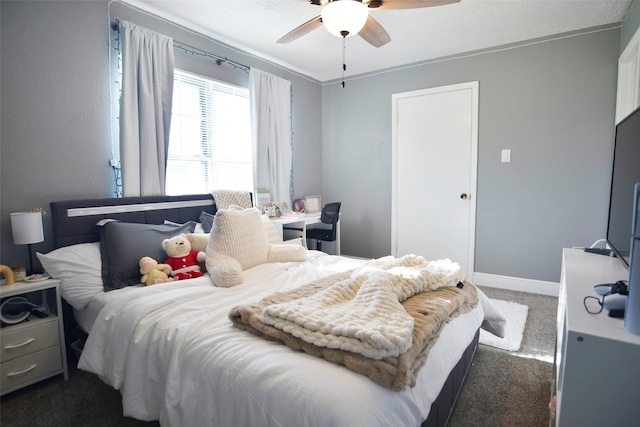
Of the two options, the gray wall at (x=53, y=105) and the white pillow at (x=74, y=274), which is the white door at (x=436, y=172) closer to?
the gray wall at (x=53, y=105)

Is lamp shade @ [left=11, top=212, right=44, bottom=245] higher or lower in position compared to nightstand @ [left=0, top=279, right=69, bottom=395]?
higher

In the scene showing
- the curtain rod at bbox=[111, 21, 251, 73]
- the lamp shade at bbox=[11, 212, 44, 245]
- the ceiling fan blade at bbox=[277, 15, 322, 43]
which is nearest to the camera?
the lamp shade at bbox=[11, 212, 44, 245]

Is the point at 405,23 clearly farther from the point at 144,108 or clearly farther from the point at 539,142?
the point at 144,108

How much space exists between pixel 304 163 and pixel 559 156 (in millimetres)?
2820

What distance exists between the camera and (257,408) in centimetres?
103

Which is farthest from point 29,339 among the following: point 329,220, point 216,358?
point 329,220

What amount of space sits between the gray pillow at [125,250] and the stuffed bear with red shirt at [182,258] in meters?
0.08

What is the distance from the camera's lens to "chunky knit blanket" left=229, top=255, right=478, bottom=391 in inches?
40.8

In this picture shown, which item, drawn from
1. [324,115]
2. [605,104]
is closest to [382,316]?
[605,104]

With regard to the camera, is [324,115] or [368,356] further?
[324,115]

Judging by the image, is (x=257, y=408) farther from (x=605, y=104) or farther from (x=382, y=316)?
Result: (x=605, y=104)

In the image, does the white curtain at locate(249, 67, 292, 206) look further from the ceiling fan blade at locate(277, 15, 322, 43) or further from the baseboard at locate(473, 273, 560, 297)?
the baseboard at locate(473, 273, 560, 297)

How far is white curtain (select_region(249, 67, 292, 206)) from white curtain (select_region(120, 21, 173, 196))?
3.35 ft

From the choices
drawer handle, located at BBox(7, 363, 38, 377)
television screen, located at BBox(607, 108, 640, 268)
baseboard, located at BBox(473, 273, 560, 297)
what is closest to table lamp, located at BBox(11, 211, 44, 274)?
drawer handle, located at BBox(7, 363, 38, 377)
